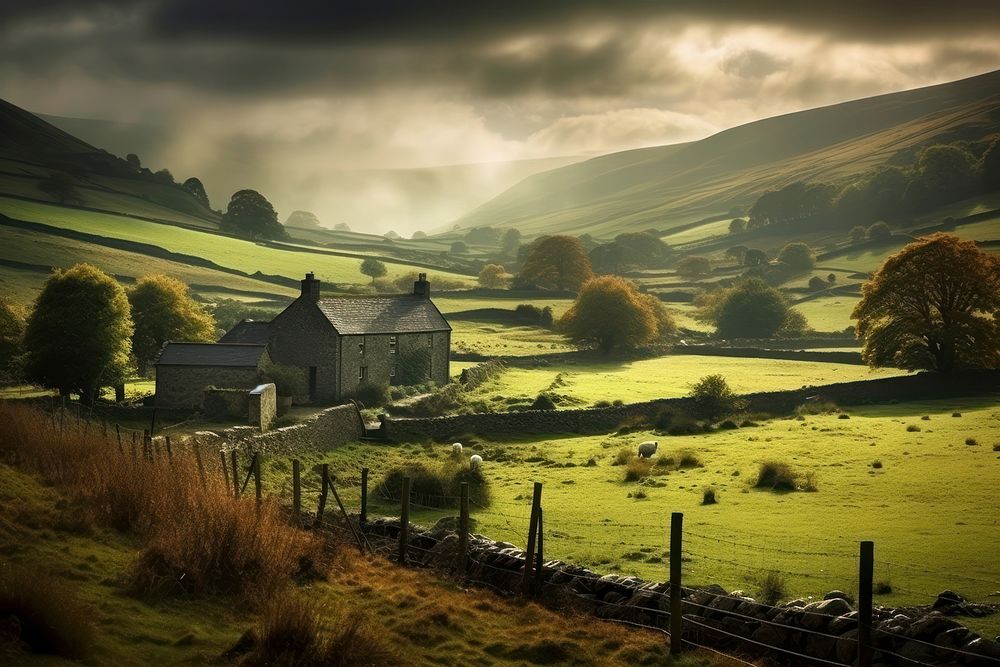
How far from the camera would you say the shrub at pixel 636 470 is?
33812 millimetres

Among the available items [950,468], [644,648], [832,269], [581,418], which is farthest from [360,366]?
[832,269]

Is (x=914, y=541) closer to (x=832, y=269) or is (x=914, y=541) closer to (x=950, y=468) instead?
(x=950, y=468)

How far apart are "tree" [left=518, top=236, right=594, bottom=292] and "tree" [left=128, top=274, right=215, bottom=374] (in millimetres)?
70398

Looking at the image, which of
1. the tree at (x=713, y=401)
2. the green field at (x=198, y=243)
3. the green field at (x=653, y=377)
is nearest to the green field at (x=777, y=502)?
the tree at (x=713, y=401)

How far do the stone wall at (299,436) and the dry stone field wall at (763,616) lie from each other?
1511 cm

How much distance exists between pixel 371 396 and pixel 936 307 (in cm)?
3556

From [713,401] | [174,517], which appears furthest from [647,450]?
[174,517]

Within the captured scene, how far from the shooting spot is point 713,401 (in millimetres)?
51719

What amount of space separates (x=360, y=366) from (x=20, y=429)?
114 feet

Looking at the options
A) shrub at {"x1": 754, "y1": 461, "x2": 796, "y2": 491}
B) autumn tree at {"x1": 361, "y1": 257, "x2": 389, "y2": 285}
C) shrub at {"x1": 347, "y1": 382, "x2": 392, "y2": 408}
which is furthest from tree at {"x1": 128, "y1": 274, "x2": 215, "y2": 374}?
autumn tree at {"x1": 361, "y1": 257, "x2": 389, "y2": 285}

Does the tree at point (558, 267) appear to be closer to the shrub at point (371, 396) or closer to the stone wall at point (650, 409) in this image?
the stone wall at point (650, 409)

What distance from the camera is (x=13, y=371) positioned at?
2190 inches

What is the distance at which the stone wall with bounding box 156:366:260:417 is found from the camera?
4738 cm

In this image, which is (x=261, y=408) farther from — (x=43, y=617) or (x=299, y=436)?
(x=43, y=617)
